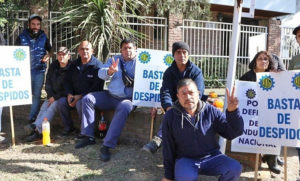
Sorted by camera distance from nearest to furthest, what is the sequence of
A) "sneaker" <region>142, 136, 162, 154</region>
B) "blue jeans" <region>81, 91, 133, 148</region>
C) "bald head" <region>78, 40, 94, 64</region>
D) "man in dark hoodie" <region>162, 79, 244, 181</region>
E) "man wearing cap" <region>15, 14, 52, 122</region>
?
"man in dark hoodie" <region>162, 79, 244, 181</region> < "sneaker" <region>142, 136, 162, 154</region> < "blue jeans" <region>81, 91, 133, 148</region> < "bald head" <region>78, 40, 94, 64</region> < "man wearing cap" <region>15, 14, 52, 122</region>

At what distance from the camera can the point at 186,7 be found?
11234mm

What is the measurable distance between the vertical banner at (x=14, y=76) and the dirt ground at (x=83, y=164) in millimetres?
750

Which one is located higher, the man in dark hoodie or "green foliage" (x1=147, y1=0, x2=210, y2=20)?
"green foliage" (x1=147, y1=0, x2=210, y2=20)

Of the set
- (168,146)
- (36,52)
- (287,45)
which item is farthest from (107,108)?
(287,45)

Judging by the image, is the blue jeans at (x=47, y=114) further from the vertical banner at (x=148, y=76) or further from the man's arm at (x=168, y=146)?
the man's arm at (x=168, y=146)

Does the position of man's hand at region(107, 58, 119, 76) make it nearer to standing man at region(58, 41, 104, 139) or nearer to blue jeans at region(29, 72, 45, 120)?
standing man at region(58, 41, 104, 139)

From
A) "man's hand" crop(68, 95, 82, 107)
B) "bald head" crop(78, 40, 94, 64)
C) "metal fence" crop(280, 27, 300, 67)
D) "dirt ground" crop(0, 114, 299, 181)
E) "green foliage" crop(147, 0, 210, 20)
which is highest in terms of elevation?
"green foliage" crop(147, 0, 210, 20)

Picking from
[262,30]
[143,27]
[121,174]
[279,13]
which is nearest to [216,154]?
[121,174]

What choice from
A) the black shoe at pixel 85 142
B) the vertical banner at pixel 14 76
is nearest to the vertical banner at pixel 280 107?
the black shoe at pixel 85 142

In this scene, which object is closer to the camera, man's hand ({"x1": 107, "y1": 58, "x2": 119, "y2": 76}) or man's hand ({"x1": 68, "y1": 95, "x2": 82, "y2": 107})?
man's hand ({"x1": 107, "y1": 58, "x2": 119, "y2": 76})

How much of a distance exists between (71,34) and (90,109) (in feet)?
8.02

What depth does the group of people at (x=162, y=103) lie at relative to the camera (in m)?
3.37

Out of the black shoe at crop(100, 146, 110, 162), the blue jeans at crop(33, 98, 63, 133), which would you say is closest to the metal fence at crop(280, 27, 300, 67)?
the blue jeans at crop(33, 98, 63, 133)

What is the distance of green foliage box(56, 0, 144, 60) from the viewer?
634 cm
